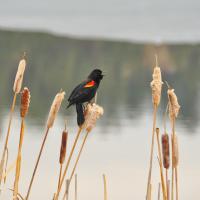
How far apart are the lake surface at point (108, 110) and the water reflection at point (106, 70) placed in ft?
0.06

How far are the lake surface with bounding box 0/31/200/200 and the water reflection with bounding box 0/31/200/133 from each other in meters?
0.02

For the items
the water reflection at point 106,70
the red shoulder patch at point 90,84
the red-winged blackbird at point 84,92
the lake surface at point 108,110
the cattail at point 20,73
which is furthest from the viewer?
the water reflection at point 106,70

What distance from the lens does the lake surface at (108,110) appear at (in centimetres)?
952

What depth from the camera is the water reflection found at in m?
19.9

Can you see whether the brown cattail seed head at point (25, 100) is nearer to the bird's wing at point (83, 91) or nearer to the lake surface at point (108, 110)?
the lake surface at point (108, 110)

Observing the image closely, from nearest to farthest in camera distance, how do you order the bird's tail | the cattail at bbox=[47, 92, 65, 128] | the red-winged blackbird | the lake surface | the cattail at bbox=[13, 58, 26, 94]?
the cattail at bbox=[47, 92, 65, 128] → the cattail at bbox=[13, 58, 26, 94] → the bird's tail → the red-winged blackbird → the lake surface

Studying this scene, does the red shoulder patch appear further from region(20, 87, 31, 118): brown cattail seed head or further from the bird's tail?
region(20, 87, 31, 118): brown cattail seed head

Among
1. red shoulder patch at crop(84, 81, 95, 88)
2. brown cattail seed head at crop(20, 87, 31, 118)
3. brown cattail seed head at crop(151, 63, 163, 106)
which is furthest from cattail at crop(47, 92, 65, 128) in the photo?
red shoulder patch at crop(84, 81, 95, 88)

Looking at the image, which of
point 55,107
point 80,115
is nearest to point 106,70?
point 80,115

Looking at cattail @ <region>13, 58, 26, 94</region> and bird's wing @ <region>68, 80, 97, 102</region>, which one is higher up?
bird's wing @ <region>68, 80, 97, 102</region>

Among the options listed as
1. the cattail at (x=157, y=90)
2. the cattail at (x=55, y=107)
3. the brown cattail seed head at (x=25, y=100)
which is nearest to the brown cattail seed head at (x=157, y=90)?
the cattail at (x=157, y=90)

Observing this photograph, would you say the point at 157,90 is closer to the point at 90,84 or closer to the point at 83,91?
the point at 83,91

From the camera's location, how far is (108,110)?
18516 millimetres

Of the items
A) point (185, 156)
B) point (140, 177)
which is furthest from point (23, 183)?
point (185, 156)
